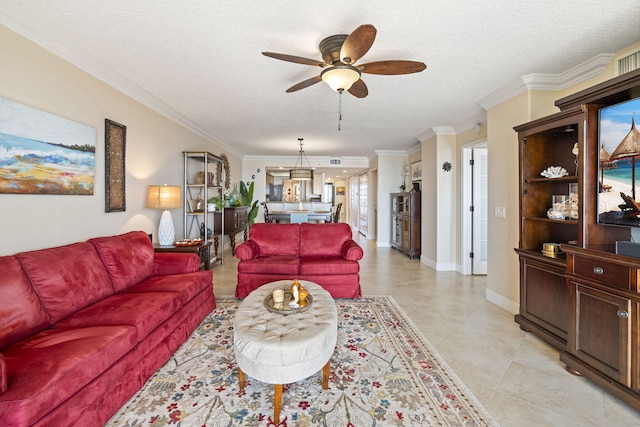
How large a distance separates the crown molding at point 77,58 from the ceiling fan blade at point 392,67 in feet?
7.99

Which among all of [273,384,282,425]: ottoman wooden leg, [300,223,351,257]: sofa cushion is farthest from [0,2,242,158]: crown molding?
[273,384,282,425]: ottoman wooden leg

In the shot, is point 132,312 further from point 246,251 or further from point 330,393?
point 246,251

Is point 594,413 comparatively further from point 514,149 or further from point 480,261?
point 480,261

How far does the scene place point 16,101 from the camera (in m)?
2.00

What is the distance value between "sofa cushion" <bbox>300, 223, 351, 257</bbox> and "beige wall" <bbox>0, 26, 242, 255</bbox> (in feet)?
6.75

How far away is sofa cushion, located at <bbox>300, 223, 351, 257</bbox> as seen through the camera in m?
3.90

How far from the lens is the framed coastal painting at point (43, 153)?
1955mm

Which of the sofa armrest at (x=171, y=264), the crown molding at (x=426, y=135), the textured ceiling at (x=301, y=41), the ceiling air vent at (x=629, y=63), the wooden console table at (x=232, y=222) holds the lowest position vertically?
the sofa armrest at (x=171, y=264)

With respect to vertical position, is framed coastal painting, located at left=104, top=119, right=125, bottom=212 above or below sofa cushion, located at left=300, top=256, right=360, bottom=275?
above

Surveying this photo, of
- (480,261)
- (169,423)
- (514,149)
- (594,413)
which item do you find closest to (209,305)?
(169,423)

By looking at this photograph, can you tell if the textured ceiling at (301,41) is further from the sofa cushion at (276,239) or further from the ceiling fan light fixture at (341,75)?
the sofa cushion at (276,239)

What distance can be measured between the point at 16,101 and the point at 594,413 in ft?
14.1

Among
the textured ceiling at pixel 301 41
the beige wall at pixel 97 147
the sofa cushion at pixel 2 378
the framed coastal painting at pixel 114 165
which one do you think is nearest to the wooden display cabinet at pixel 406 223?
the textured ceiling at pixel 301 41

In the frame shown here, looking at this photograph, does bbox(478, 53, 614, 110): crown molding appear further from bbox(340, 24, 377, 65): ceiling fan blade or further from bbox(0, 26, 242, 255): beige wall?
bbox(0, 26, 242, 255): beige wall
